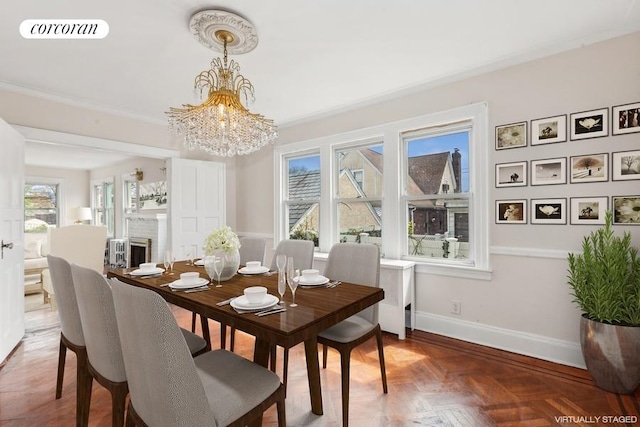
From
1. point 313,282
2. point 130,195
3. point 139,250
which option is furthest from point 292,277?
point 130,195

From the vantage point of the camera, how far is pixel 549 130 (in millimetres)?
2510

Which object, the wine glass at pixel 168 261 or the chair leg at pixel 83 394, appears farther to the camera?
the wine glass at pixel 168 261

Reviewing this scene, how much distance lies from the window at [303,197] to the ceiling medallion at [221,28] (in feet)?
6.65

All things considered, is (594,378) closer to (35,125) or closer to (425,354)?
(425,354)

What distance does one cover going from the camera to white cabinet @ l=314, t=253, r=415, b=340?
9.91ft

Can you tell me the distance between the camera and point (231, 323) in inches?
56.0

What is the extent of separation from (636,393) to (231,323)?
8.78ft

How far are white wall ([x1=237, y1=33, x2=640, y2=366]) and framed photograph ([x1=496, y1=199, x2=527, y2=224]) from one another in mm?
46

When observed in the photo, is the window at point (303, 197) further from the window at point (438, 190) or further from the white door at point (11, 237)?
the white door at point (11, 237)

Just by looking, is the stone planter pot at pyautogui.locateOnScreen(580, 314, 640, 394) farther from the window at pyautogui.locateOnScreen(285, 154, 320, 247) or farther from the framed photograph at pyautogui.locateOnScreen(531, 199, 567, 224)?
the window at pyautogui.locateOnScreen(285, 154, 320, 247)

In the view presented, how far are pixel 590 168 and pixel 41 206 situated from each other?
1044 cm

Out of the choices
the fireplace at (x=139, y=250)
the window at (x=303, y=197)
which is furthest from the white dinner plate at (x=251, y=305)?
the fireplace at (x=139, y=250)

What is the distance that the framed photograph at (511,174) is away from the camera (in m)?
2.62

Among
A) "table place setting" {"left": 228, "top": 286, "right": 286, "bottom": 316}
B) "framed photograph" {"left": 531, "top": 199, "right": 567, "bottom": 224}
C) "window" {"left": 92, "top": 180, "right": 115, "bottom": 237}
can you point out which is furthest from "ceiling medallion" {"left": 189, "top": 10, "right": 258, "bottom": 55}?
Answer: "window" {"left": 92, "top": 180, "right": 115, "bottom": 237}
